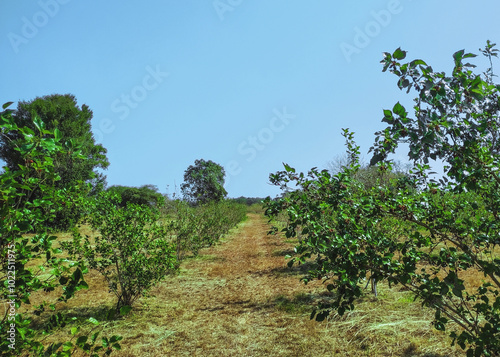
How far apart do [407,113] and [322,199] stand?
4.24ft

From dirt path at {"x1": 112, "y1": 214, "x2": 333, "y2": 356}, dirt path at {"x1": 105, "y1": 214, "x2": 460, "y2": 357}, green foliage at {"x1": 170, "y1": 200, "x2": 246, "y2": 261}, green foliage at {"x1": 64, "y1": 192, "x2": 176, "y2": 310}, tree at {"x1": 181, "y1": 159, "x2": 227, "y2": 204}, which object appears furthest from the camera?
tree at {"x1": 181, "y1": 159, "x2": 227, "y2": 204}

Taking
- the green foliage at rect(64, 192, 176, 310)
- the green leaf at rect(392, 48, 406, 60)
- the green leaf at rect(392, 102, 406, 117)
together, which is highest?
the green leaf at rect(392, 48, 406, 60)

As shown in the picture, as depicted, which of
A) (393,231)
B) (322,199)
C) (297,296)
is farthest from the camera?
(393,231)

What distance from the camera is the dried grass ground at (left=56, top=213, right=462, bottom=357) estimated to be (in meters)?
4.23

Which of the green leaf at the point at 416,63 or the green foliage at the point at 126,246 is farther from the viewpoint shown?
the green foliage at the point at 126,246

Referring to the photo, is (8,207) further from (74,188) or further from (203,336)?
(203,336)

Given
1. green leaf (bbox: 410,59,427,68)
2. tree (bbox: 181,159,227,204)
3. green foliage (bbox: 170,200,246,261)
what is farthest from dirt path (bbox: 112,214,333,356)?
tree (bbox: 181,159,227,204)

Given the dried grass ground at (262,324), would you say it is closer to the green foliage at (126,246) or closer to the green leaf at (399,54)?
the green foliage at (126,246)

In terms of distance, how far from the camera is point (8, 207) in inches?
71.7

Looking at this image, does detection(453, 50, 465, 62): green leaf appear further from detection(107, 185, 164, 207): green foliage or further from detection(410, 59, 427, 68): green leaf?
detection(107, 185, 164, 207): green foliage

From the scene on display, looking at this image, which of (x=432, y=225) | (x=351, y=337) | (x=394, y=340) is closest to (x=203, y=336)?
(x=351, y=337)

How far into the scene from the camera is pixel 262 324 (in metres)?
5.21

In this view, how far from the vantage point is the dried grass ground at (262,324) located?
423 cm

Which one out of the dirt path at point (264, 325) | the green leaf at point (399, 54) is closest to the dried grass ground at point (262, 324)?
the dirt path at point (264, 325)
